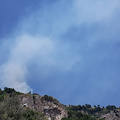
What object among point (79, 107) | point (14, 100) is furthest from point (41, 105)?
point (79, 107)

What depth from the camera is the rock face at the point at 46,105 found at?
79.8 metres

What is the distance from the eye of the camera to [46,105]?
3287 inches

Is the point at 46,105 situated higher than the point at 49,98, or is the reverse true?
the point at 49,98

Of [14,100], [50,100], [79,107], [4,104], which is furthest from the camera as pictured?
[79,107]

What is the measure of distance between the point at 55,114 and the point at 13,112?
60.8 metres

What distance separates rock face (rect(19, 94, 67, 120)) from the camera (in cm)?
7981

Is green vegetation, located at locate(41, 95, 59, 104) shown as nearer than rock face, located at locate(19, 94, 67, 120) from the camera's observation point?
No

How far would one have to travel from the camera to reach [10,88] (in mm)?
115500

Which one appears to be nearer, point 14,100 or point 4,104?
point 4,104

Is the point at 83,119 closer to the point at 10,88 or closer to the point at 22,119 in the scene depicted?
the point at 10,88

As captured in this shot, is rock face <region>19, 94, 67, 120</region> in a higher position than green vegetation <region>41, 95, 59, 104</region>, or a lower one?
lower

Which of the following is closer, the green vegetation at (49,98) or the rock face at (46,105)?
the rock face at (46,105)

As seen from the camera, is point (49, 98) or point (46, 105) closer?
point (46, 105)

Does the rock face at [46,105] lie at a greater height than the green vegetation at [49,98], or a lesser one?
lesser
